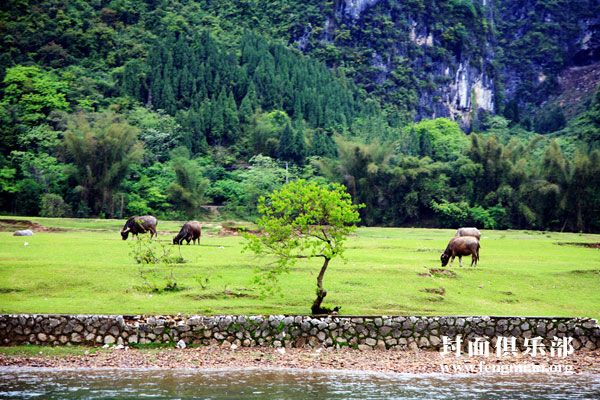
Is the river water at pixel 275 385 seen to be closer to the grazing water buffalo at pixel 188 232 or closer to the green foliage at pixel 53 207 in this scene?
the grazing water buffalo at pixel 188 232

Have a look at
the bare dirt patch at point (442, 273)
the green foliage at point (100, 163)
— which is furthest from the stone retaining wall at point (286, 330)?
the green foliage at point (100, 163)

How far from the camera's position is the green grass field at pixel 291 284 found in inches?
1087

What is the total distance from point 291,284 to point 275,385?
8890 mm

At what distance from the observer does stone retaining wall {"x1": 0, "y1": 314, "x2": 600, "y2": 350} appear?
25.0 meters

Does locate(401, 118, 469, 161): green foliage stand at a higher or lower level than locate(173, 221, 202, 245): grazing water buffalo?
higher

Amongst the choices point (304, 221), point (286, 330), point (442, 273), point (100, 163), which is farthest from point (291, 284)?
point (100, 163)

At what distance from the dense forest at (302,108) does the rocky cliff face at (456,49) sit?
40 cm

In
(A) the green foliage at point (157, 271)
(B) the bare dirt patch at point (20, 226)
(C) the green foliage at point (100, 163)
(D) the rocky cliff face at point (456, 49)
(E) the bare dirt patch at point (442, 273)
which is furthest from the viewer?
(D) the rocky cliff face at point (456, 49)

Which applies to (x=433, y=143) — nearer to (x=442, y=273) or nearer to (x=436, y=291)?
(x=442, y=273)

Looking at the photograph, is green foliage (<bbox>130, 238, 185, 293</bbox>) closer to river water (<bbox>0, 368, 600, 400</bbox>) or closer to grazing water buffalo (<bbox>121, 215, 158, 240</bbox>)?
river water (<bbox>0, 368, 600, 400</bbox>)

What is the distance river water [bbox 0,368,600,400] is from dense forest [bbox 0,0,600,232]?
180ft

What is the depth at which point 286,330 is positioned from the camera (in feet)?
84.5

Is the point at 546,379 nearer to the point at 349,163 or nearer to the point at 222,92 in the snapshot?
the point at 349,163

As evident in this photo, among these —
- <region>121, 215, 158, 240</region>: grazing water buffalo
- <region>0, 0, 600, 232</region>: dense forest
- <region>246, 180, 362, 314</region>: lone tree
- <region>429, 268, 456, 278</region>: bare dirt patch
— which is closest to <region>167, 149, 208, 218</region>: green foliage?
<region>0, 0, 600, 232</region>: dense forest
